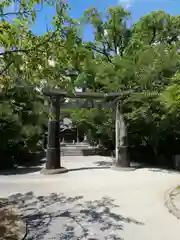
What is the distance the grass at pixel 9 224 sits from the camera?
4.22 metres

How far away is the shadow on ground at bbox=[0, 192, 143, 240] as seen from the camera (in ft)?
14.7

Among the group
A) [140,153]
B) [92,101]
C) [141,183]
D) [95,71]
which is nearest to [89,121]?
[92,101]

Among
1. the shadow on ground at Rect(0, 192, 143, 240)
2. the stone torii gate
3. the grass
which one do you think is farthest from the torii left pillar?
the grass

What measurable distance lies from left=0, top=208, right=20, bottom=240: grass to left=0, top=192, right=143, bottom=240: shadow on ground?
20 centimetres

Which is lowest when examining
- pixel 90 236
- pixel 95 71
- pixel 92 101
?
pixel 90 236

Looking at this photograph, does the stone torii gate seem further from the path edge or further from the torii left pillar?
the path edge

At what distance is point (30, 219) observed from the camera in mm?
5289

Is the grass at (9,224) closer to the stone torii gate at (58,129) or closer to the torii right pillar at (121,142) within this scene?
the stone torii gate at (58,129)

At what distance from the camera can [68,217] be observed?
17.7ft

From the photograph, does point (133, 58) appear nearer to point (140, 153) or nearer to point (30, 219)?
point (140, 153)

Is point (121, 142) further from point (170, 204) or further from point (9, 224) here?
point (9, 224)

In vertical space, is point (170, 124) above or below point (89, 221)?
above

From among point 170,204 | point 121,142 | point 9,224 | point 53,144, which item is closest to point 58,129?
point 53,144

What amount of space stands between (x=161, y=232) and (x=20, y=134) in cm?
905
